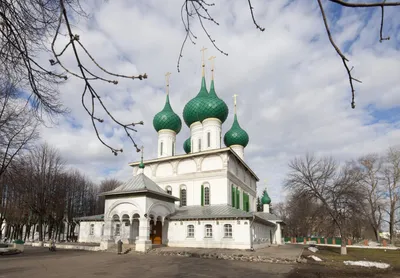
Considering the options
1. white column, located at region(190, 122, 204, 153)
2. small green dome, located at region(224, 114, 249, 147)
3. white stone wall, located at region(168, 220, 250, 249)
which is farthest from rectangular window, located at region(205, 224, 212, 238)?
small green dome, located at region(224, 114, 249, 147)

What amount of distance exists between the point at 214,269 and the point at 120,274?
426cm

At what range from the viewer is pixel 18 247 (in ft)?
69.8

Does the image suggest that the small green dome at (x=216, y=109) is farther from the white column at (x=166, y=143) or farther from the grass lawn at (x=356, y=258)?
the grass lawn at (x=356, y=258)

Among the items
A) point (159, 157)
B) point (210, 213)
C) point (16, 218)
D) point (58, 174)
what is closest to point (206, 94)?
point (159, 157)

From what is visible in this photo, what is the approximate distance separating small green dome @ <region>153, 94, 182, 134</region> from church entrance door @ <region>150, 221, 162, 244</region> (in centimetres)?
1130

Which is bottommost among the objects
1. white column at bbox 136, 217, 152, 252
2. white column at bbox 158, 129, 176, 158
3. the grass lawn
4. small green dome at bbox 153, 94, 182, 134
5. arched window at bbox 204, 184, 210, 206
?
the grass lawn

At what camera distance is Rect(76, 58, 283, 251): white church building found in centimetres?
2233

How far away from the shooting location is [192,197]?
2731 cm

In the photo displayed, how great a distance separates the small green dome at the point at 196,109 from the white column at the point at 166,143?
7.32 ft

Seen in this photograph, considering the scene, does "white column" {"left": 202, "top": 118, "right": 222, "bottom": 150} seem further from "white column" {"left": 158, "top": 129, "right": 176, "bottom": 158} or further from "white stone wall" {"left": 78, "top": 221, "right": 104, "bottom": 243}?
"white stone wall" {"left": 78, "top": 221, "right": 104, "bottom": 243}

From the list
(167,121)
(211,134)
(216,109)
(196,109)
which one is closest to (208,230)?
(211,134)

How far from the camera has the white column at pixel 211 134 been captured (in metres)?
29.6

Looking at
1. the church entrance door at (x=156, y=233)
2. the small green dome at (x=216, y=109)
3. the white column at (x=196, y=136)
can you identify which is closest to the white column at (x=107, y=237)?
the church entrance door at (x=156, y=233)

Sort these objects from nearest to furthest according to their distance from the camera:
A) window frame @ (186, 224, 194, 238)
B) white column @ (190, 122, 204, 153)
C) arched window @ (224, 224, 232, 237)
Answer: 1. arched window @ (224, 224, 232, 237)
2. window frame @ (186, 224, 194, 238)
3. white column @ (190, 122, 204, 153)
